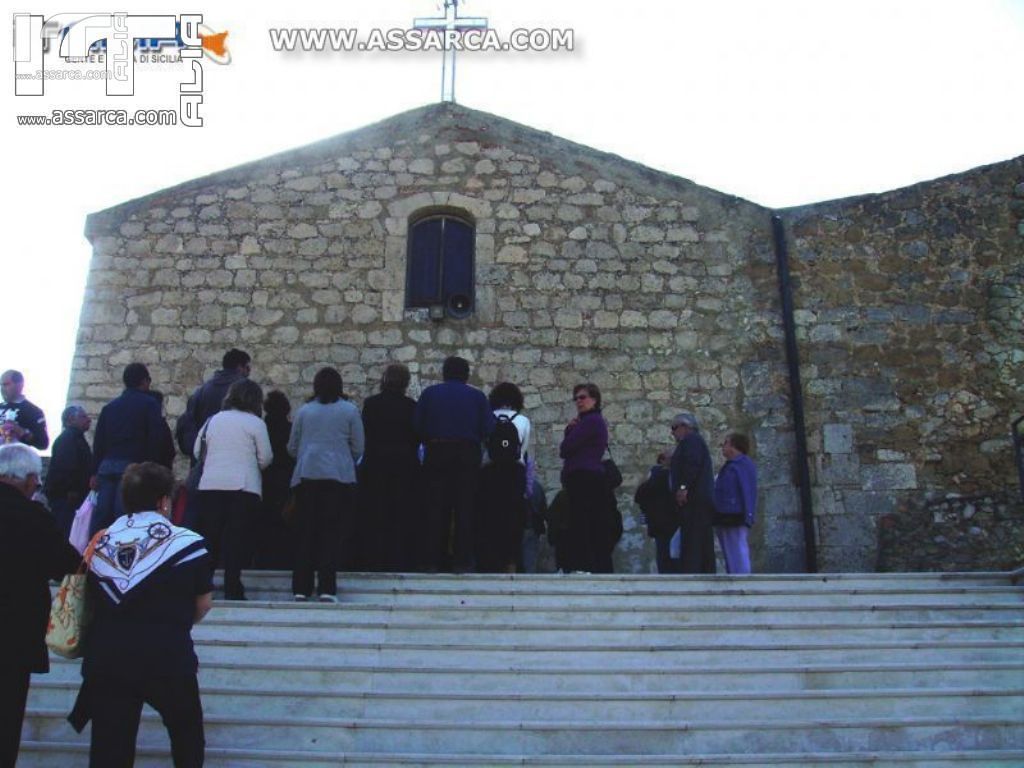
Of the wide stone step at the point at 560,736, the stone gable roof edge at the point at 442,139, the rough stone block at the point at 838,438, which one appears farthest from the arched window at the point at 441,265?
the wide stone step at the point at 560,736

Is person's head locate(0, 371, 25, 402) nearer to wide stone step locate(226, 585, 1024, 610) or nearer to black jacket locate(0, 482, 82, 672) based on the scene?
wide stone step locate(226, 585, 1024, 610)

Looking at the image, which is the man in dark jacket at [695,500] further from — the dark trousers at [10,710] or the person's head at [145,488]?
the dark trousers at [10,710]

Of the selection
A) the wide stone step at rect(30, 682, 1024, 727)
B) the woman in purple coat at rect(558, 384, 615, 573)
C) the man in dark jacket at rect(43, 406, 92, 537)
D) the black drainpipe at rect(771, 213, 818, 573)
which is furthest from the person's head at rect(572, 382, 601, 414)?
the man in dark jacket at rect(43, 406, 92, 537)

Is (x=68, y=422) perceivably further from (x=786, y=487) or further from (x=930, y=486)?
(x=930, y=486)

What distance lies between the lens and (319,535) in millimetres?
6871

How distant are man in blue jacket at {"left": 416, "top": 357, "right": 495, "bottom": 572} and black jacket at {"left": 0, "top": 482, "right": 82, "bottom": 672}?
10.4 ft

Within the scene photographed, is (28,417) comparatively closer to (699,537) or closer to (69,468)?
(69,468)

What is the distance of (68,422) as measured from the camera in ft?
26.6

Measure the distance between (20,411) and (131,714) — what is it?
4466 millimetres

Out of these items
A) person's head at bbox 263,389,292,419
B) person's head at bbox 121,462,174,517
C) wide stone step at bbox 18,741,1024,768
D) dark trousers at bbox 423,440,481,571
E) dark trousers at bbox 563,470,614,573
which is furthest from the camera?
person's head at bbox 263,389,292,419

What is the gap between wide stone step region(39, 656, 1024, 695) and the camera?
568 centimetres

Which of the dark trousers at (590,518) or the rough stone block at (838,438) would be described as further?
the rough stone block at (838,438)

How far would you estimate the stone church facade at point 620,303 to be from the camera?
1052 cm

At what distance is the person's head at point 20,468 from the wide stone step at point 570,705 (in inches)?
52.2
